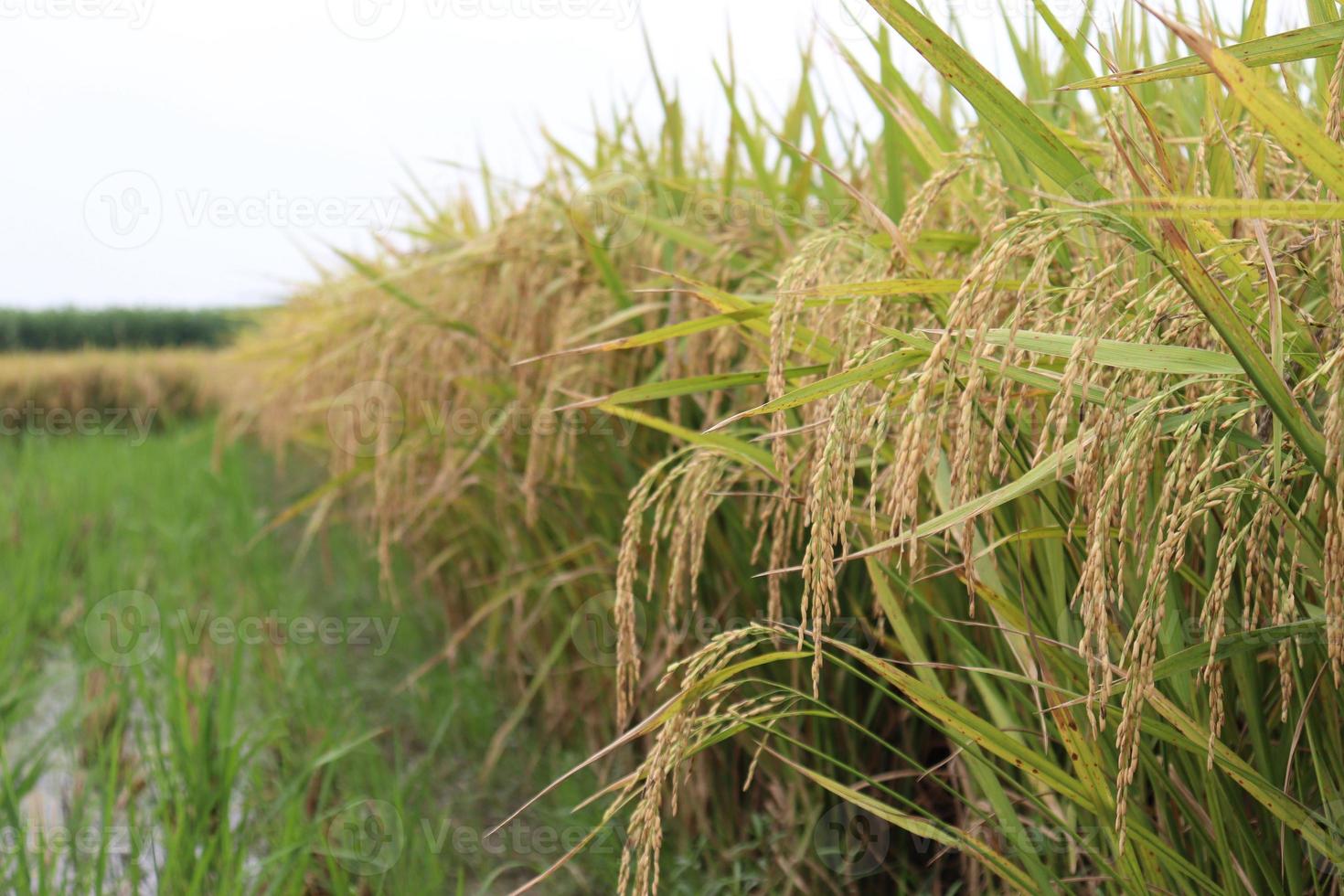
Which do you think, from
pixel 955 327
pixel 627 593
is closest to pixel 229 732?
pixel 627 593

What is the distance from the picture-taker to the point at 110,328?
1002 inches

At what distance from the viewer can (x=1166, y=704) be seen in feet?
3.33

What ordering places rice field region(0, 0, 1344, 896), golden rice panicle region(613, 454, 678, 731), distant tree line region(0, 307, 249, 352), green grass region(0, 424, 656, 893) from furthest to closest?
distant tree line region(0, 307, 249, 352) → green grass region(0, 424, 656, 893) → golden rice panicle region(613, 454, 678, 731) → rice field region(0, 0, 1344, 896)

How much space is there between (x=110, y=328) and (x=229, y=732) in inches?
1057

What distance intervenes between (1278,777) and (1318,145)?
2.39 ft

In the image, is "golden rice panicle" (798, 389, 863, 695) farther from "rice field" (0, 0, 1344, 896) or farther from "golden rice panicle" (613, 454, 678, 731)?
"golden rice panicle" (613, 454, 678, 731)

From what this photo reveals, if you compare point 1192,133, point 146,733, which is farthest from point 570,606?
point 1192,133

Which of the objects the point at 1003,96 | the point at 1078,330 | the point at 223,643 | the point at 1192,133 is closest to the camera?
the point at 1078,330

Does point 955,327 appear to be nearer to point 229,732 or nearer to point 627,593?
point 627,593

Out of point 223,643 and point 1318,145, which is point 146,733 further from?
point 1318,145

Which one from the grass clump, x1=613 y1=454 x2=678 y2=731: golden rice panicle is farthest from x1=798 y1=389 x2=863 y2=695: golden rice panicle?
x1=613 y1=454 x2=678 y2=731: golden rice panicle

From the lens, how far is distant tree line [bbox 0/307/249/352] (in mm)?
22094

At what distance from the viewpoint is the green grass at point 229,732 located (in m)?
1.97

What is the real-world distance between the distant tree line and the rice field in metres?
18.9
